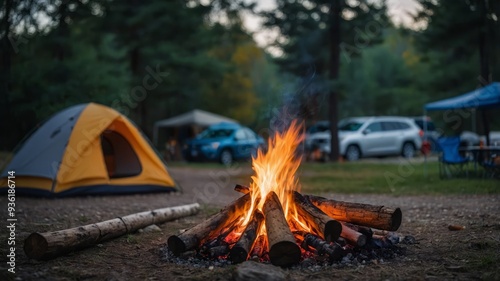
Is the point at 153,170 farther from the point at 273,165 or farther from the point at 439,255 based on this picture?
the point at 439,255

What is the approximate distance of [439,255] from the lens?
4688 mm

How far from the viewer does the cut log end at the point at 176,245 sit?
460 centimetres

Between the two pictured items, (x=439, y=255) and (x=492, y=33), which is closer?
(x=439, y=255)

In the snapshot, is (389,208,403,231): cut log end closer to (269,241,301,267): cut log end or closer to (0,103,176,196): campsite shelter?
(269,241,301,267): cut log end

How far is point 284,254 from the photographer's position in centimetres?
425

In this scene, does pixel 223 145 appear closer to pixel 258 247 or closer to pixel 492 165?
pixel 492 165

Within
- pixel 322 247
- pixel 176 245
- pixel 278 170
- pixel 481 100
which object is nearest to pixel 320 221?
pixel 322 247

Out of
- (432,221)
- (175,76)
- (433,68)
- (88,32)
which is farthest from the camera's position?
(433,68)

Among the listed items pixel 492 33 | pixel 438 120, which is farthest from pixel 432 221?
pixel 438 120

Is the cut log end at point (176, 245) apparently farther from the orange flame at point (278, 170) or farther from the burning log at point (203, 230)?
the orange flame at point (278, 170)

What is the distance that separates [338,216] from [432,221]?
2274 millimetres

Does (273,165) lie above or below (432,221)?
above

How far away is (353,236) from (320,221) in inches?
14.2

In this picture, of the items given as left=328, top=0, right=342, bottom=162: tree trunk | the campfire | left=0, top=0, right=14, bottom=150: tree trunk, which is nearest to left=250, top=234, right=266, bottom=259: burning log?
the campfire
